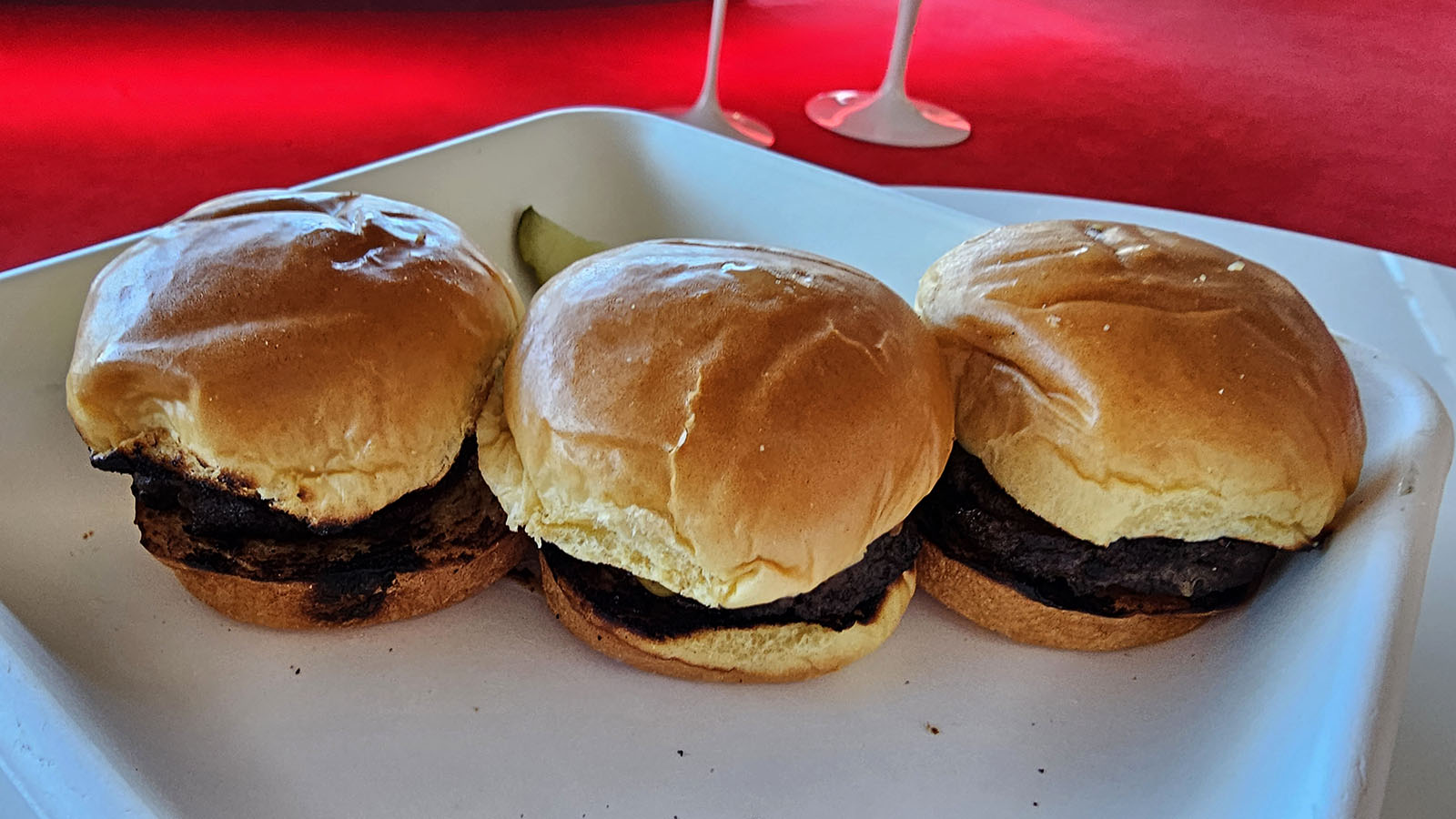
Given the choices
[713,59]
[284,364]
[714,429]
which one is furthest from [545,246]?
[713,59]

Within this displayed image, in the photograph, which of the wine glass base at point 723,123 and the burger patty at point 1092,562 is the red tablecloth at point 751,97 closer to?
the wine glass base at point 723,123

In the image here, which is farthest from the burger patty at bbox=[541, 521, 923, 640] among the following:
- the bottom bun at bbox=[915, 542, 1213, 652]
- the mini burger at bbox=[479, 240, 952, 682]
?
the bottom bun at bbox=[915, 542, 1213, 652]

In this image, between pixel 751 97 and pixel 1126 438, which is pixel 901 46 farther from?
pixel 1126 438

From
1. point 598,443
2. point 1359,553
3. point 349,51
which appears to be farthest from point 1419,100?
point 598,443

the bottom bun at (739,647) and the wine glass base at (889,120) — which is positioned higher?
the bottom bun at (739,647)

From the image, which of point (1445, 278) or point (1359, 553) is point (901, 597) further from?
point (1445, 278)

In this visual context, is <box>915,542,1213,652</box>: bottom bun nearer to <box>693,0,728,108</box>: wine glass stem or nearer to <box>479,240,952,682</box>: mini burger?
<box>479,240,952,682</box>: mini burger

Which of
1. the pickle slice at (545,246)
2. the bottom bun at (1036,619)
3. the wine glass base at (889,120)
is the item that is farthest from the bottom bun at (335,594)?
the wine glass base at (889,120)
